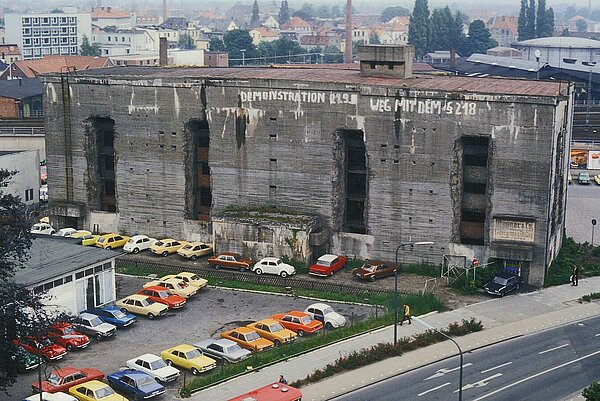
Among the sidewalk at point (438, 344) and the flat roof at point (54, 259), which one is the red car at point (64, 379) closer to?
the sidewalk at point (438, 344)

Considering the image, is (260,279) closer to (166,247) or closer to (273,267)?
(273,267)

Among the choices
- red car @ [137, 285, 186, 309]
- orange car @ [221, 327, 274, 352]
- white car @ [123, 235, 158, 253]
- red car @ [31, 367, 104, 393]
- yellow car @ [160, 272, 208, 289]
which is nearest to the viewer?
red car @ [31, 367, 104, 393]

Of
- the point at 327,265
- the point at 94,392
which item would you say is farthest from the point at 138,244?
the point at 94,392

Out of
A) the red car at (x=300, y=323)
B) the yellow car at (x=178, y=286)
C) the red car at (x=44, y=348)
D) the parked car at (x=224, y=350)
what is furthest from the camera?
the yellow car at (x=178, y=286)

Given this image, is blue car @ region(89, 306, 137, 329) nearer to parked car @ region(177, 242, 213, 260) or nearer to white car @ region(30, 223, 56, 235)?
parked car @ region(177, 242, 213, 260)

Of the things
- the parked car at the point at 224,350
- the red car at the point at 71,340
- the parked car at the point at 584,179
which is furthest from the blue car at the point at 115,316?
the parked car at the point at 584,179

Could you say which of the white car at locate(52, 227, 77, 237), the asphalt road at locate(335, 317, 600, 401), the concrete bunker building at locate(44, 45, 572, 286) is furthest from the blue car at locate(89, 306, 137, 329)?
the white car at locate(52, 227, 77, 237)
